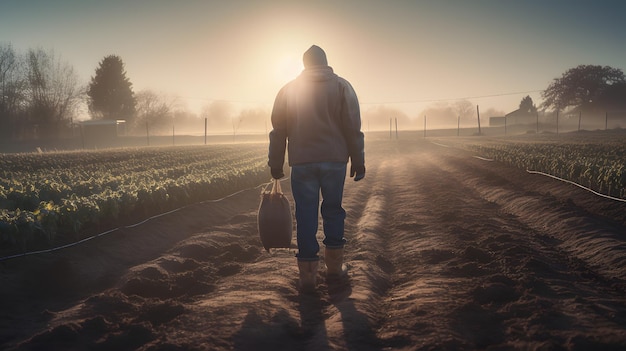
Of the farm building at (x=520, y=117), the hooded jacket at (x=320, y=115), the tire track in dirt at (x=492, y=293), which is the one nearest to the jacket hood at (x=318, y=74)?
the hooded jacket at (x=320, y=115)

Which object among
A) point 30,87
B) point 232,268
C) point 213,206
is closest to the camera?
point 232,268

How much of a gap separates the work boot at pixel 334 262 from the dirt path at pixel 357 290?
18 centimetres

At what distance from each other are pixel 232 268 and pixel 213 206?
5458 mm

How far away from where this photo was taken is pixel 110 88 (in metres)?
69.8

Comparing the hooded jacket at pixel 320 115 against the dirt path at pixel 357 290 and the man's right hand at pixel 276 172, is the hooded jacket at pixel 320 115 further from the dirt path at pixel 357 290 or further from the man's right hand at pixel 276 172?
the dirt path at pixel 357 290

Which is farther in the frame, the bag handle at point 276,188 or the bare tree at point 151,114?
the bare tree at point 151,114

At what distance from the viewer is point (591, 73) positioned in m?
92.8

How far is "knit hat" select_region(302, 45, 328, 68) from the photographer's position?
525cm

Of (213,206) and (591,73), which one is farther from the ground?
(591,73)

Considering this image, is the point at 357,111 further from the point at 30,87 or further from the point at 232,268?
the point at 30,87

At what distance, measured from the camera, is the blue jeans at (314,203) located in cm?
518

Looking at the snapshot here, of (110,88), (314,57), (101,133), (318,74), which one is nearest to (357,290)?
(318,74)

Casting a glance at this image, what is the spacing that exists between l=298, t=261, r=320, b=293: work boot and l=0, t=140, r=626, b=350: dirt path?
17 centimetres

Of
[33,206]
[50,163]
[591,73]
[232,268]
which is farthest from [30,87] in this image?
[591,73]
